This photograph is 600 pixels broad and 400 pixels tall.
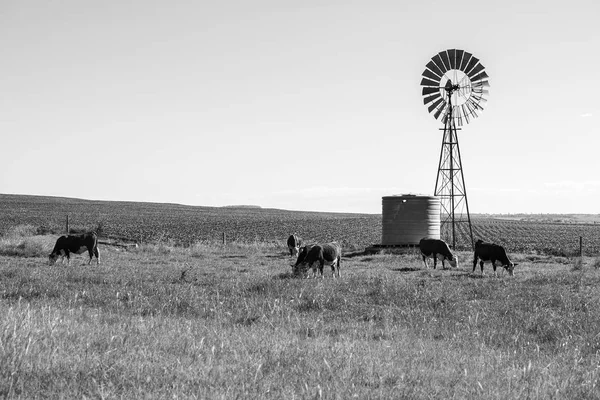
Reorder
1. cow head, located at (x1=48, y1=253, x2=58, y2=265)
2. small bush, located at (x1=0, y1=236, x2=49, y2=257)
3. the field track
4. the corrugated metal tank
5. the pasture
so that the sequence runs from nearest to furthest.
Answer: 1. the pasture
2. cow head, located at (x1=48, y1=253, x2=58, y2=265)
3. small bush, located at (x1=0, y1=236, x2=49, y2=257)
4. the corrugated metal tank
5. the field track

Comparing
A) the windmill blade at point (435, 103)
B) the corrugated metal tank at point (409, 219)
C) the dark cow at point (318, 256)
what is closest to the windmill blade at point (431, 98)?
the windmill blade at point (435, 103)

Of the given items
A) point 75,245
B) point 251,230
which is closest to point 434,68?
point 75,245

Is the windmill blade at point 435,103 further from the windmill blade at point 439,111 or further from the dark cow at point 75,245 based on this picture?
the dark cow at point 75,245

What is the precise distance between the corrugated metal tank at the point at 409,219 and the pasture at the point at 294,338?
19.0 m

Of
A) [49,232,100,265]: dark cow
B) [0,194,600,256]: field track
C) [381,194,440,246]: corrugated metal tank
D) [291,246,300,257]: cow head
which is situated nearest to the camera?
[49,232,100,265]: dark cow

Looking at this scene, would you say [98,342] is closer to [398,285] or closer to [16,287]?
[16,287]

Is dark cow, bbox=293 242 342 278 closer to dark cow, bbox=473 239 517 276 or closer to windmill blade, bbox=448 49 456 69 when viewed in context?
dark cow, bbox=473 239 517 276

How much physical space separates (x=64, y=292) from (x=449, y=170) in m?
29.1

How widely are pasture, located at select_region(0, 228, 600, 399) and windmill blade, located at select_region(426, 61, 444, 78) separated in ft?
78.5

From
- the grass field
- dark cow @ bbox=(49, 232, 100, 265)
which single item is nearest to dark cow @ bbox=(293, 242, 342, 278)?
the grass field

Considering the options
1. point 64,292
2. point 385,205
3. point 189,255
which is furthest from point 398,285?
point 385,205

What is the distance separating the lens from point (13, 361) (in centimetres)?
580

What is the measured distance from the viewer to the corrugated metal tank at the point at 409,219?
36.4 meters

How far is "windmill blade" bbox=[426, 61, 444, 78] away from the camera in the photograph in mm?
38875
